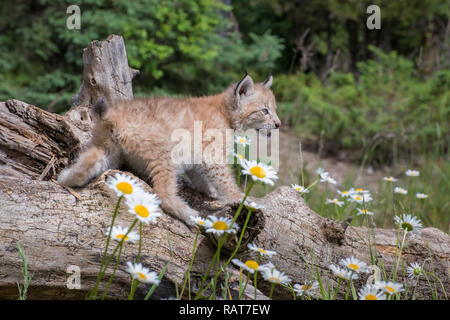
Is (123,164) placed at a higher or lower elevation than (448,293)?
higher

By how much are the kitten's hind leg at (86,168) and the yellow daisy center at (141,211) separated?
3.60ft

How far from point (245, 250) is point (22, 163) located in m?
1.51

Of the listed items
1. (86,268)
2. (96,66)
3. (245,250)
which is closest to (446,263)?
(245,250)

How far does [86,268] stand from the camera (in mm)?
2332

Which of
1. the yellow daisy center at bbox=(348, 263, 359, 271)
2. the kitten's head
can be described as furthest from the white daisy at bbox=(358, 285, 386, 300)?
the kitten's head

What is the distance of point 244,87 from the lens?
13.3ft

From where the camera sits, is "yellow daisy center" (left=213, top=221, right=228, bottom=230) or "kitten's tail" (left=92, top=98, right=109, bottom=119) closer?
"yellow daisy center" (left=213, top=221, right=228, bottom=230)

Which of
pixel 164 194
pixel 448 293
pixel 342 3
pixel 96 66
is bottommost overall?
pixel 448 293

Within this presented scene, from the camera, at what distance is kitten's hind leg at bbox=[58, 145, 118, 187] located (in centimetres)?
271

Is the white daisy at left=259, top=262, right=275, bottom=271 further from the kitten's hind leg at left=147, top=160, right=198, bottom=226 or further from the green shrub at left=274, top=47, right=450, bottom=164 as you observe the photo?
the green shrub at left=274, top=47, right=450, bottom=164

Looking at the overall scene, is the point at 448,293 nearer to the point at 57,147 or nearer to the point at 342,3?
the point at 57,147

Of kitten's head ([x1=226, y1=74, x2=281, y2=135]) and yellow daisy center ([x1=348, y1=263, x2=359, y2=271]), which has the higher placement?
kitten's head ([x1=226, y1=74, x2=281, y2=135])

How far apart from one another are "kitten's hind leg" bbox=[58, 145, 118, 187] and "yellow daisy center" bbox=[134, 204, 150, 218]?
3.60 feet

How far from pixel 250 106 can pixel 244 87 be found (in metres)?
0.19
